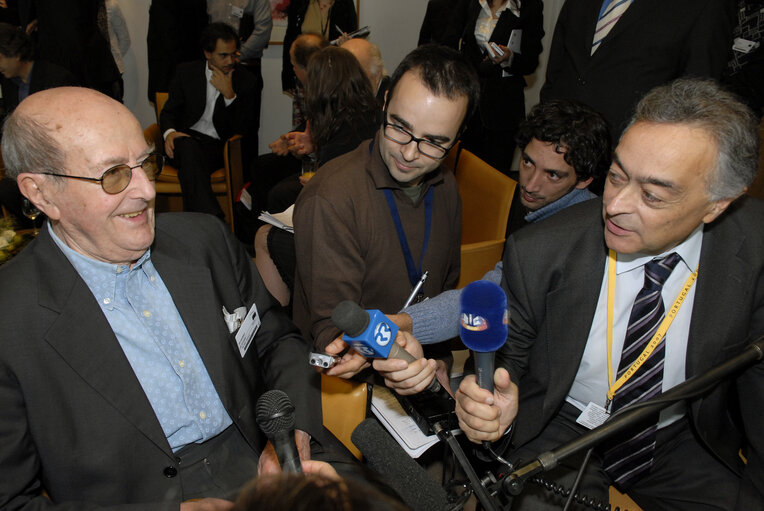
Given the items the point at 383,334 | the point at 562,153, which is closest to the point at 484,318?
the point at 383,334

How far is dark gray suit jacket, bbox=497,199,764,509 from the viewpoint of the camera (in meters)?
1.64

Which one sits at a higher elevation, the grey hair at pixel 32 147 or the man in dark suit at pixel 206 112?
the grey hair at pixel 32 147

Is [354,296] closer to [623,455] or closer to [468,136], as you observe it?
[623,455]

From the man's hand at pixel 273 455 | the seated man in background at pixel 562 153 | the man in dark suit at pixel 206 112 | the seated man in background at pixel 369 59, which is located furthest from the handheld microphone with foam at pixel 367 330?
the man in dark suit at pixel 206 112

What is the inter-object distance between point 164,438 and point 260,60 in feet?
18.5

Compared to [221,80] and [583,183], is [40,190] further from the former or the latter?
[221,80]

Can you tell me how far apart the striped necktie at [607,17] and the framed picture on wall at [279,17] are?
156 inches

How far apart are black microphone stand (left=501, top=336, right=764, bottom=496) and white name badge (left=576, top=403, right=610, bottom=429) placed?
2.24 feet

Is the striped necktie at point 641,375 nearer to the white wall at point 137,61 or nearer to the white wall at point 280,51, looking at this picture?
the white wall at point 280,51

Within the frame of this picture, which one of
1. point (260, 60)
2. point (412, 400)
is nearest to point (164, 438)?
point (412, 400)

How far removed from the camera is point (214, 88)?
493 cm

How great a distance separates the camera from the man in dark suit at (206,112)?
453cm

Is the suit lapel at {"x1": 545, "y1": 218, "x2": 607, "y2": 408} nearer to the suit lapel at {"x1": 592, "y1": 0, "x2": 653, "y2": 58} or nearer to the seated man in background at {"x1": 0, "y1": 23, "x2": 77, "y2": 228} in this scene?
the suit lapel at {"x1": 592, "y1": 0, "x2": 653, "y2": 58}

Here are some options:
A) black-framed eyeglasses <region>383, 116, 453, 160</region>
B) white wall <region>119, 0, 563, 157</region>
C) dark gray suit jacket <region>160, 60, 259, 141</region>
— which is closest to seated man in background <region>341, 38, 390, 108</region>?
dark gray suit jacket <region>160, 60, 259, 141</region>
